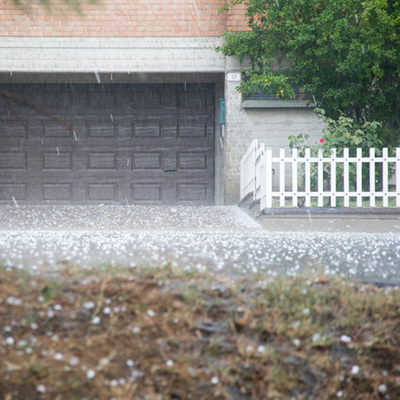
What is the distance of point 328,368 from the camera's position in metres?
2.71

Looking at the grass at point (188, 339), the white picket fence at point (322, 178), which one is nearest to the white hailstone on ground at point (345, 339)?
the grass at point (188, 339)

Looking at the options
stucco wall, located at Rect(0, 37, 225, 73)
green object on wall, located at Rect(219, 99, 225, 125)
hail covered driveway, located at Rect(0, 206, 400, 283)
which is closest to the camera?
hail covered driveway, located at Rect(0, 206, 400, 283)

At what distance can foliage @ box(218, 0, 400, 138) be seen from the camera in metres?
7.91

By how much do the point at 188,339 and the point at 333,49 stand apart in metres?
6.85

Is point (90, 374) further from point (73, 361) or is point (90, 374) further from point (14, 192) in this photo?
point (14, 192)

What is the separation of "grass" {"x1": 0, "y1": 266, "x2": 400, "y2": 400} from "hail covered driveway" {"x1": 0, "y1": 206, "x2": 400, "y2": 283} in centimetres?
41

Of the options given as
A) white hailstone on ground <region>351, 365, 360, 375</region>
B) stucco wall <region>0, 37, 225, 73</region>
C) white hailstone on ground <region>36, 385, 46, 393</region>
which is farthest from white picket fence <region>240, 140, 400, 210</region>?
white hailstone on ground <region>36, 385, 46, 393</region>

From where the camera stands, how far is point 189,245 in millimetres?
4953

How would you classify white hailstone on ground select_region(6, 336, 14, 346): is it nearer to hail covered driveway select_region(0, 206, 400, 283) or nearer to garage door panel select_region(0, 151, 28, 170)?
hail covered driveway select_region(0, 206, 400, 283)

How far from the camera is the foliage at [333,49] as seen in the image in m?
7.91

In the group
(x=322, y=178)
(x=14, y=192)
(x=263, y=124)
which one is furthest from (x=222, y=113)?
(x=14, y=192)

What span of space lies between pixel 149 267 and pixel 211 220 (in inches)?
169

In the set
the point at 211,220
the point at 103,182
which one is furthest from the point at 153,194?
the point at 211,220

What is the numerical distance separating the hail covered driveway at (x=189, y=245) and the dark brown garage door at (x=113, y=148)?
2627mm
